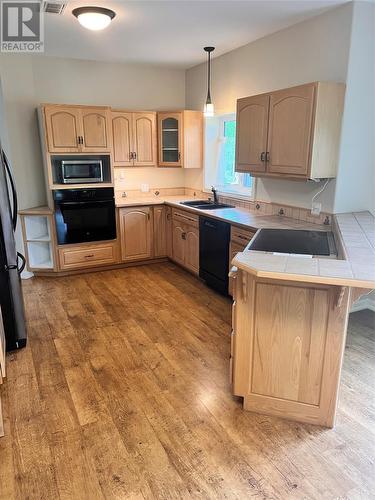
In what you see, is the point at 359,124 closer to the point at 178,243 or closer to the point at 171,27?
the point at 171,27

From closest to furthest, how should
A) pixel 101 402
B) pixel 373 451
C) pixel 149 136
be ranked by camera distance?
1. pixel 373 451
2. pixel 101 402
3. pixel 149 136

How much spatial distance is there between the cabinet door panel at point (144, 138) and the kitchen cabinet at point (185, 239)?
0.87 m

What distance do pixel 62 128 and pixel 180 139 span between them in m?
1.54

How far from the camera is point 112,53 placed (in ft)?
14.1

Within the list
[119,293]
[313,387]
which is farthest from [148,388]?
[119,293]

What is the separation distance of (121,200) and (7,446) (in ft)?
11.4

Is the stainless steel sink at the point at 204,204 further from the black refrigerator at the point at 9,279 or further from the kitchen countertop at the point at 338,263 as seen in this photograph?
the black refrigerator at the point at 9,279

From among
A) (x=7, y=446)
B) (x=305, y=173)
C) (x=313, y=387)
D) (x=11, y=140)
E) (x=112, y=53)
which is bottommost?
(x=7, y=446)

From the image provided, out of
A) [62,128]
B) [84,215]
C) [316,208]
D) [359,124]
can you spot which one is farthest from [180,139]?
[359,124]

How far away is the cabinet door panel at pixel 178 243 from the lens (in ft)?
15.3

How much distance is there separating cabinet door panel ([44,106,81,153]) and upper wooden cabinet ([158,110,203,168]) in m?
1.18

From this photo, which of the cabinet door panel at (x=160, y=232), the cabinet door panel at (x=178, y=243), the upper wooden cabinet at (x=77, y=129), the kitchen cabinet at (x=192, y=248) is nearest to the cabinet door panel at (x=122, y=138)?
the upper wooden cabinet at (x=77, y=129)

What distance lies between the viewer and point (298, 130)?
296 cm

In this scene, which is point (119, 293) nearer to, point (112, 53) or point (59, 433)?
point (59, 433)
